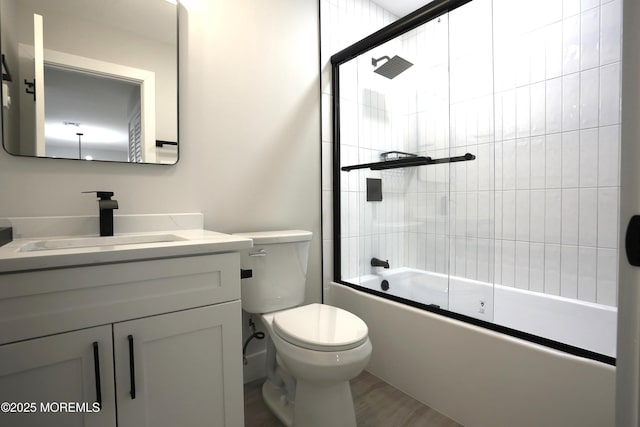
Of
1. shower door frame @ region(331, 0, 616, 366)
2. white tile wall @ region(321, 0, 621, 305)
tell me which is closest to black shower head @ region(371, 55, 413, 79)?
white tile wall @ region(321, 0, 621, 305)

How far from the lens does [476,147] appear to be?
1958 millimetres

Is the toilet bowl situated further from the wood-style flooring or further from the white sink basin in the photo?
the white sink basin

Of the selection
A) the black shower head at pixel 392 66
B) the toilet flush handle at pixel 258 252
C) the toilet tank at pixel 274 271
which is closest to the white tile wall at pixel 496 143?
the black shower head at pixel 392 66

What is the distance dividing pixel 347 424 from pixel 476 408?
1.82 feet

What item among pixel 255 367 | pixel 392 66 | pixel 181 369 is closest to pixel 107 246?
pixel 181 369

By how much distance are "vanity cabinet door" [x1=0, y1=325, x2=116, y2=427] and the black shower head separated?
1929mm

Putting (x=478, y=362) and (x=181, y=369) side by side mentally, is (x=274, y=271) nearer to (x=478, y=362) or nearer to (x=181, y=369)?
(x=181, y=369)

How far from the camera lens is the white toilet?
1.07 m

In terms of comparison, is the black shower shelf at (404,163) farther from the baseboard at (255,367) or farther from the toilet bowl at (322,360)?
the baseboard at (255,367)

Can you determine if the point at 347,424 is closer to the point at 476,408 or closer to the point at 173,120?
the point at 476,408

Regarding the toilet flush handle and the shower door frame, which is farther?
the toilet flush handle

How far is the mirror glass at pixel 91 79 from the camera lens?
113 cm

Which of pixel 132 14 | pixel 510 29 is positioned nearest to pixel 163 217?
pixel 132 14

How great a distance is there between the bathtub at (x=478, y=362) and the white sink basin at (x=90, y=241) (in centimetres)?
112
